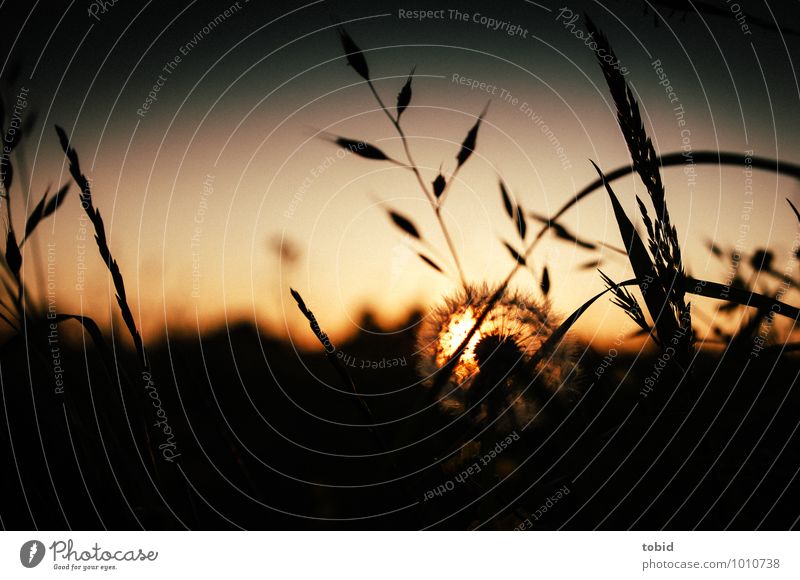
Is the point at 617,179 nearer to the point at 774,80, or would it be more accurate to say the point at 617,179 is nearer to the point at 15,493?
the point at 774,80

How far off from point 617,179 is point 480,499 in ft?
1.51

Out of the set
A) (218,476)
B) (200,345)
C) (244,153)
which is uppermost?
(244,153)

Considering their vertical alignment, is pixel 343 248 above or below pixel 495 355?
above

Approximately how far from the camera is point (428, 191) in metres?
0.83

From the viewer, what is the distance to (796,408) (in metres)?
0.84

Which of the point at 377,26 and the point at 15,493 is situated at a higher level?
the point at 377,26

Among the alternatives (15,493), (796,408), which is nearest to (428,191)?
(796,408)

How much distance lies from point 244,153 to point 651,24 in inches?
23.2

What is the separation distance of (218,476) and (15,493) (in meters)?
0.28

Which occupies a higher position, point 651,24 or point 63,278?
point 651,24
